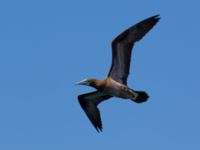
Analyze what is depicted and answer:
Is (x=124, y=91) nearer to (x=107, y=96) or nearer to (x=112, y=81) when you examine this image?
(x=112, y=81)

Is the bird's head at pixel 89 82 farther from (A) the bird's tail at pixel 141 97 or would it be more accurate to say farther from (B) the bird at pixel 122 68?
(A) the bird's tail at pixel 141 97

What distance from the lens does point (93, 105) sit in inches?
1040

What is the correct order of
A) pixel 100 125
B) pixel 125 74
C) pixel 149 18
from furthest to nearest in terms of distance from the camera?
pixel 100 125, pixel 125 74, pixel 149 18

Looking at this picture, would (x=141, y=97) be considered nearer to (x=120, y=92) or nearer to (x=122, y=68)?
(x=120, y=92)

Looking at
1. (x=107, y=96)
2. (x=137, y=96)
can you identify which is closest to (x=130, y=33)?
(x=137, y=96)

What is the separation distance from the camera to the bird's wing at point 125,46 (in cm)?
2325

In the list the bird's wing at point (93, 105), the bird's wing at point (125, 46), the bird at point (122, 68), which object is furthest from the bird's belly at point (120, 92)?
the bird's wing at point (93, 105)

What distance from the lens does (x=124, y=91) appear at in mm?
23797

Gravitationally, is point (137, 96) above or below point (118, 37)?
below

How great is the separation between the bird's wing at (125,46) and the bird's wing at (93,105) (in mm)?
1978

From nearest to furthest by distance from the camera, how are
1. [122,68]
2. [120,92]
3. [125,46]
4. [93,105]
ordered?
[120,92] → [125,46] → [122,68] → [93,105]

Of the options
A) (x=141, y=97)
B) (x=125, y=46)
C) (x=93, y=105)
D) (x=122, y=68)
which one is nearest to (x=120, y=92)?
(x=141, y=97)

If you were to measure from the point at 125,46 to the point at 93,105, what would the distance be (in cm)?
326

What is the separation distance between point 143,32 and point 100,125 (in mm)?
4294
